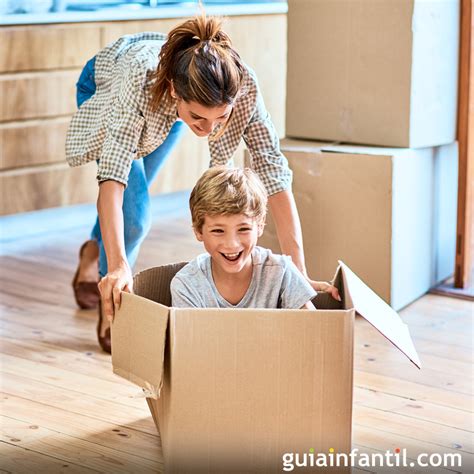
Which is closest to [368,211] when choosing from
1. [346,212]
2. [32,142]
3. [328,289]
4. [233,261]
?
[346,212]

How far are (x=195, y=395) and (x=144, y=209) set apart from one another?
0.93 meters

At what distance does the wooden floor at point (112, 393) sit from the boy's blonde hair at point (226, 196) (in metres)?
0.50

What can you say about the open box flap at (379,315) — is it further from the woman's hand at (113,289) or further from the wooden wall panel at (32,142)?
the wooden wall panel at (32,142)

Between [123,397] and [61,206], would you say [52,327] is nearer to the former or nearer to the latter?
[123,397]

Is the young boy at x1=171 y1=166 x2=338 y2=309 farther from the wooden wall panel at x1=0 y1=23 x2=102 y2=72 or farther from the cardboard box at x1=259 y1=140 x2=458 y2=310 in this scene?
the wooden wall panel at x1=0 y1=23 x2=102 y2=72

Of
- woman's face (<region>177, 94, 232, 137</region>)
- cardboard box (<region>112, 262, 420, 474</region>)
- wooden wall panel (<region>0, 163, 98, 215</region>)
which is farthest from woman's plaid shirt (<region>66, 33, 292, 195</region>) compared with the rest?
wooden wall panel (<region>0, 163, 98, 215</region>)

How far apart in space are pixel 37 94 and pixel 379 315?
6.76 feet

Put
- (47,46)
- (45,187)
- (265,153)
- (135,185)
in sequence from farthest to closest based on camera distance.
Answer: (45,187) → (47,46) → (135,185) → (265,153)

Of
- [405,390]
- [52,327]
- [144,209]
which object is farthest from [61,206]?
[405,390]

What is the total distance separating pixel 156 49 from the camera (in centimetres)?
215

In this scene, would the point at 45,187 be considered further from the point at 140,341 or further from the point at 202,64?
the point at 140,341

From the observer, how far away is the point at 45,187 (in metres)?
3.54

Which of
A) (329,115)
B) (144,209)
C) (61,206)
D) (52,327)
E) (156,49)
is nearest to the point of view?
(156,49)

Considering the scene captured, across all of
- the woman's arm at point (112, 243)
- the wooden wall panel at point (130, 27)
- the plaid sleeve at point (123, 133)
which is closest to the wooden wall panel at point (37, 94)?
the wooden wall panel at point (130, 27)
